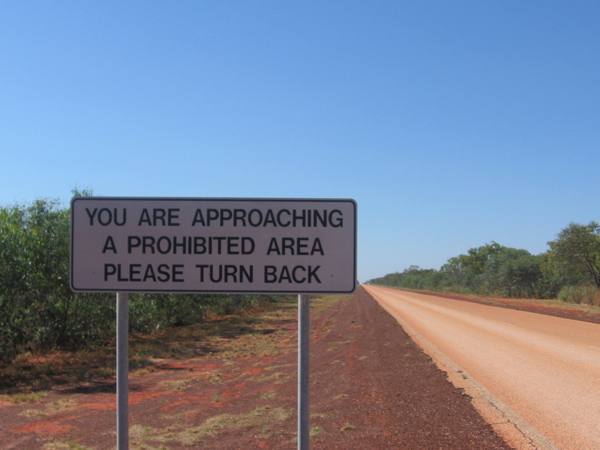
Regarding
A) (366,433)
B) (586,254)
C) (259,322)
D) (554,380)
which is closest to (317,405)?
(366,433)

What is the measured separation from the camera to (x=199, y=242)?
125 inches

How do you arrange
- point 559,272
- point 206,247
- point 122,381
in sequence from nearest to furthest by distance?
1. point 122,381
2. point 206,247
3. point 559,272

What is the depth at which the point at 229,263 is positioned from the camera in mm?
3119

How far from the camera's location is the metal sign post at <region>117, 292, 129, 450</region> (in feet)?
9.70

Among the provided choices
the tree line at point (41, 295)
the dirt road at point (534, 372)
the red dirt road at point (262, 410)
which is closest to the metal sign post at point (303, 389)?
the red dirt road at point (262, 410)

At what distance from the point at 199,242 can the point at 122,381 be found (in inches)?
36.2

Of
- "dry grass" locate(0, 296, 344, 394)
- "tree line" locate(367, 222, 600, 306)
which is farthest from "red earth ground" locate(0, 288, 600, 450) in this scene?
"tree line" locate(367, 222, 600, 306)

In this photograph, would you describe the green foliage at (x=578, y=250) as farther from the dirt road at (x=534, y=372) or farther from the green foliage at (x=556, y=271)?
the dirt road at (x=534, y=372)

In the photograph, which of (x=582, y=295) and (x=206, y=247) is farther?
(x=582, y=295)

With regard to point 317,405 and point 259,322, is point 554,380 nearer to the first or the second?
point 317,405

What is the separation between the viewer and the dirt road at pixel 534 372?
21.2 feet

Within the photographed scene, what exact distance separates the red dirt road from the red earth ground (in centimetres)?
1

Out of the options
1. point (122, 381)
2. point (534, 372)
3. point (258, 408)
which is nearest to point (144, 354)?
point (258, 408)

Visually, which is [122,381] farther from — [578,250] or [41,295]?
[578,250]
